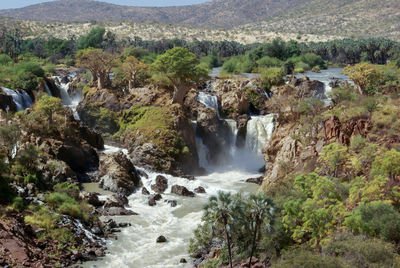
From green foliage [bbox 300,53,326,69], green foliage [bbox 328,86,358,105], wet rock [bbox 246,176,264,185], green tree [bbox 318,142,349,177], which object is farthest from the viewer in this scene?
green foliage [bbox 300,53,326,69]

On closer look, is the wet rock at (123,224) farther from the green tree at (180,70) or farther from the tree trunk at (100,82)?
the tree trunk at (100,82)

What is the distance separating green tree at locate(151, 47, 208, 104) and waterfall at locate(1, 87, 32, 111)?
17.2m

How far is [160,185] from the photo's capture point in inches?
1593

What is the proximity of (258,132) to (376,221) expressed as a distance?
33851 millimetres

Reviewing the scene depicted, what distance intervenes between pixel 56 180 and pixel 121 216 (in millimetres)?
7679

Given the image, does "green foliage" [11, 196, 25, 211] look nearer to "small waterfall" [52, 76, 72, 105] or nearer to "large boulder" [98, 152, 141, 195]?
"large boulder" [98, 152, 141, 195]

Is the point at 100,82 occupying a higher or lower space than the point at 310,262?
higher

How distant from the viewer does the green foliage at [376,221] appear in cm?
1856

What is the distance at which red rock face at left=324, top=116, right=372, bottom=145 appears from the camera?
3045 cm

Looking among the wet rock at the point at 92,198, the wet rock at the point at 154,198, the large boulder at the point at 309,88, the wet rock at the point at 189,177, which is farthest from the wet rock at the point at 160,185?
the large boulder at the point at 309,88

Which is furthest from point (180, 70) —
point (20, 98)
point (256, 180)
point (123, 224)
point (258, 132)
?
point (123, 224)

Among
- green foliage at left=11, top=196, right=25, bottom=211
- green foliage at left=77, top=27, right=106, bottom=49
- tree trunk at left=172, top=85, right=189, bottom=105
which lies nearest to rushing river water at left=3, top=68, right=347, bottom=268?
tree trunk at left=172, top=85, right=189, bottom=105

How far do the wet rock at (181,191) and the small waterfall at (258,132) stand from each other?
15197 mm

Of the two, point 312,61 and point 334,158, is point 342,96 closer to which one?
point 334,158
